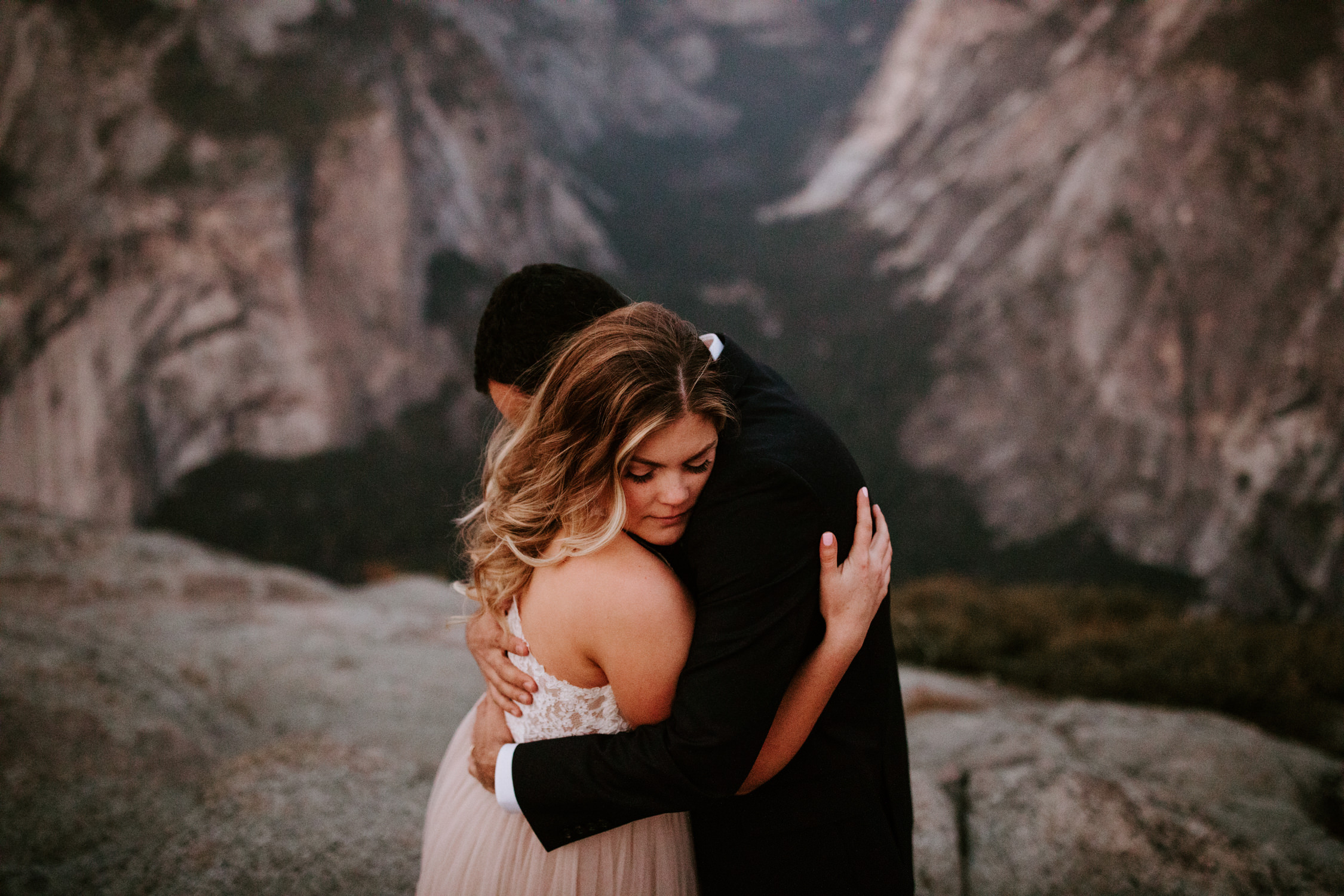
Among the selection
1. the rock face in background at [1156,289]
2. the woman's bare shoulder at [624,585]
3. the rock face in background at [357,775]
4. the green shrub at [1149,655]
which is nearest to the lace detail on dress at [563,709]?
the woman's bare shoulder at [624,585]

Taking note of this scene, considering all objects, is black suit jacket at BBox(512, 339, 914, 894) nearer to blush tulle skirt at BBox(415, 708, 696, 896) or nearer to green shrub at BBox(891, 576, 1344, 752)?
blush tulle skirt at BBox(415, 708, 696, 896)

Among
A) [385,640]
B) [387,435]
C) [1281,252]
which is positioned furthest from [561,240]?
[385,640]

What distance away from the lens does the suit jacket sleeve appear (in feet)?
5.07

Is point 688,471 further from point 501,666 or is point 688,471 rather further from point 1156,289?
point 1156,289

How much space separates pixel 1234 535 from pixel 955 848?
12448 millimetres

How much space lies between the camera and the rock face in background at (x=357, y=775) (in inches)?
109

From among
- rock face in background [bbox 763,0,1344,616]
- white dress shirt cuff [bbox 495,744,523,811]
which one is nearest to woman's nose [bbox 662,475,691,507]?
white dress shirt cuff [bbox 495,744,523,811]

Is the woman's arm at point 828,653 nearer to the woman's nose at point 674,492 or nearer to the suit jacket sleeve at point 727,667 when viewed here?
the suit jacket sleeve at point 727,667

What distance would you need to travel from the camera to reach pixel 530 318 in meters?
2.37

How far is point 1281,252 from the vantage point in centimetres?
1268

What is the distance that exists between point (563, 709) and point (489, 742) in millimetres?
332

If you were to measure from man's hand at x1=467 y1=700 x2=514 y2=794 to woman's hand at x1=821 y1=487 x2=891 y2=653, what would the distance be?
91 centimetres

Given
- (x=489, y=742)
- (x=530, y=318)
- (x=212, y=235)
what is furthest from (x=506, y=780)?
(x=212, y=235)

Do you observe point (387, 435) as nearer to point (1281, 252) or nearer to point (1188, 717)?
point (1188, 717)
